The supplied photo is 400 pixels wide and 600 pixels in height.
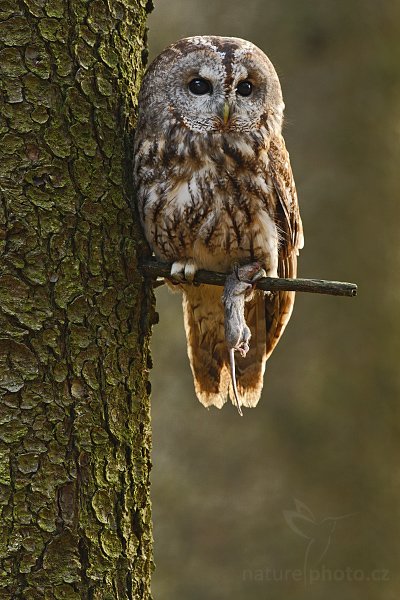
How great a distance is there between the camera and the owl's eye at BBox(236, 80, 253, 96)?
2.18 metres

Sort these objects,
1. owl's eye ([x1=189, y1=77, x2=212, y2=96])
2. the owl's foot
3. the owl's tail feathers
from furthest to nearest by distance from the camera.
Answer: the owl's tail feathers → owl's eye ([x1=189, y1=77, x2=212, y2=96]) → the owl's foot

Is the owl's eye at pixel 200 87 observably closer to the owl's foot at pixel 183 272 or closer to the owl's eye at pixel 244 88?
the owl's eye at pixel 244 88

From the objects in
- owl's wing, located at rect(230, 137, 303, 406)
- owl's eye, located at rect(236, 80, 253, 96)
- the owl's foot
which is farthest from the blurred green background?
the owl's foot

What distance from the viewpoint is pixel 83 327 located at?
1.80 metres

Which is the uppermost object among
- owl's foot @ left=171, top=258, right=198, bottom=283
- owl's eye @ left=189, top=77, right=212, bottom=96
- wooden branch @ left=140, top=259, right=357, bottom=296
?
owl's eye @ left=189, top=77, right=212, bottom=96

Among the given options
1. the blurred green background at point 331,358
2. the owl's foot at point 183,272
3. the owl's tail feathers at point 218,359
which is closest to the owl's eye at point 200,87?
the owl's foot at point 183,272

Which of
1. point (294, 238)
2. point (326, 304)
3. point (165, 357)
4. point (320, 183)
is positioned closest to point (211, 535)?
point (165, 357)

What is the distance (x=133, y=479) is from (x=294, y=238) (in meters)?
0.81

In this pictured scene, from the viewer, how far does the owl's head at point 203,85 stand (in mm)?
2115

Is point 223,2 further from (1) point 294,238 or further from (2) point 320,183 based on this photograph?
(1) point 294,238

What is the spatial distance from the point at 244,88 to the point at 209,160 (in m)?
0.21

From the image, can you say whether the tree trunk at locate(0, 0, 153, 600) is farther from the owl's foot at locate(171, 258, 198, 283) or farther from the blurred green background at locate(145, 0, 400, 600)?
the blurred green background at locate(145, 0, 400, 600)

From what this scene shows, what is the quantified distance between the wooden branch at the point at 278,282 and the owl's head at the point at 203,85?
1.18 feet

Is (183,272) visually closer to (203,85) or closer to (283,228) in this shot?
(283,228)
